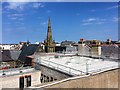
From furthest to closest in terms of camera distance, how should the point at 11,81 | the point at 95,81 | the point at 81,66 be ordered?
the point at 11,81 < the point at 81,66 < the point at 95,81

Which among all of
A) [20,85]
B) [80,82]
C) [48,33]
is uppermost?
[48,33]

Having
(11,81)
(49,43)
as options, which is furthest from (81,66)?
(49,43)

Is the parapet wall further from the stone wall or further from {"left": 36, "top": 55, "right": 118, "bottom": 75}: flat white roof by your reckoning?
the stone wall

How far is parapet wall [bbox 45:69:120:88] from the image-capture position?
29.1ft

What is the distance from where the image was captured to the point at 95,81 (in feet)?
33.2

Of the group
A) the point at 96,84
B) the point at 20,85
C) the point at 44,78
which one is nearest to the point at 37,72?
the point at 44,78

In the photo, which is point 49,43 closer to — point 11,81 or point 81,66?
point 11,81

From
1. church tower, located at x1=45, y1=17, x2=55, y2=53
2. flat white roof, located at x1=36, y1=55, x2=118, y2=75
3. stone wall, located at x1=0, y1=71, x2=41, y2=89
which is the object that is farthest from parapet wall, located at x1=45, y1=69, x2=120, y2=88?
church tower, located at x1=45, y1=17, x2=55, y2=53

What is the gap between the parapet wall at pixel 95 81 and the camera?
8867 millimetres

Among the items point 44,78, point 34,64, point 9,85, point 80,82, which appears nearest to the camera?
point 80,82

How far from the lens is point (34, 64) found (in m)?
15.8

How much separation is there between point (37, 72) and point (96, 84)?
5343mm

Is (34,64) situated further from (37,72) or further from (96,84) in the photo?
(96,84)

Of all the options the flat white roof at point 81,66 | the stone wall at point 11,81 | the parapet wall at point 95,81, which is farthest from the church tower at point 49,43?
the parapet wall at point 95,81
